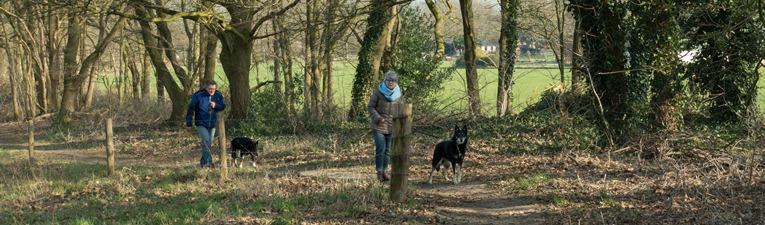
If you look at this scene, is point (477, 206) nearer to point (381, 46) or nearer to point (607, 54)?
point (607, 54)

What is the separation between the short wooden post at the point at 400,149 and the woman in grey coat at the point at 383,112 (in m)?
1.36

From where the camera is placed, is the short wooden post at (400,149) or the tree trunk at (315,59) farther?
the tree trunk at (315,59)

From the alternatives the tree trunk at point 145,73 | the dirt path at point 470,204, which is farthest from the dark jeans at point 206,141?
the tree trunk at point 145,73

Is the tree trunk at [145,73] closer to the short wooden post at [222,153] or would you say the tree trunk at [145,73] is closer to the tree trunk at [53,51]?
the tree trunk at [53,51]

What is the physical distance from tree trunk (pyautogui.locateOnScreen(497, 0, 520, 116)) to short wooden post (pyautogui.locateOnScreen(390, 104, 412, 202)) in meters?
11.3

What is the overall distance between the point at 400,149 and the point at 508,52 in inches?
483

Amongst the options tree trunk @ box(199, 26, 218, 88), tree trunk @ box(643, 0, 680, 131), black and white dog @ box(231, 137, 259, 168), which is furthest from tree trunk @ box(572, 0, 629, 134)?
tree trunk @ box(199, 26, 218, 88)

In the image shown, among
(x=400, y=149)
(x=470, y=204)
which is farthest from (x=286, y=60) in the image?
(x=400, y=149)

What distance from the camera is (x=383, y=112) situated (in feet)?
29.9

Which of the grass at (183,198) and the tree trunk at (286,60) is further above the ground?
the tree trunk at (286,60)

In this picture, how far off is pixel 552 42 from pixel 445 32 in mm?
6523

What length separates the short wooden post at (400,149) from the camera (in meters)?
7.43

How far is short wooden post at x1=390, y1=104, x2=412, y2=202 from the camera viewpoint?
24.4ft

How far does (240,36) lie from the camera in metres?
17.4
